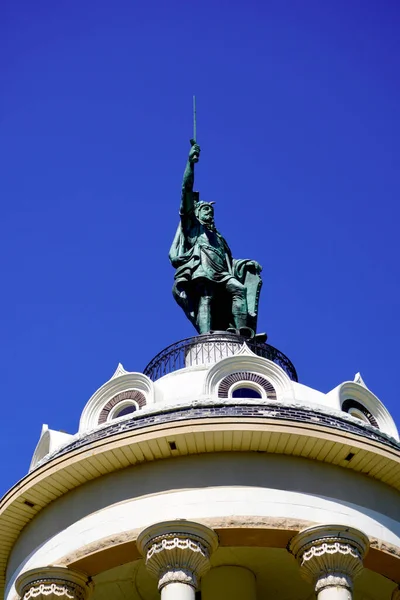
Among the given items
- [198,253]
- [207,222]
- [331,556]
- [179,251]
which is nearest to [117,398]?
[331,556]

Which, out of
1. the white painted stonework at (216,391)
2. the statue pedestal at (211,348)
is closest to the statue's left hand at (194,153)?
the statue pedestal at (211,348)

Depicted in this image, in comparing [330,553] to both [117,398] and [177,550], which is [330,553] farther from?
[117,398]

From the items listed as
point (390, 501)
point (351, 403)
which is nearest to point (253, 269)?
point (351, 403)

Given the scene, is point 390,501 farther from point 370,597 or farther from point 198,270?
point 198,270

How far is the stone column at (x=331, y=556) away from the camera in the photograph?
28.9 m

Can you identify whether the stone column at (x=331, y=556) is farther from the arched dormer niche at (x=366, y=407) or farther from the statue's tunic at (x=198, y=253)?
the statue's tunic at (x=198, y=253)

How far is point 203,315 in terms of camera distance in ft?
128

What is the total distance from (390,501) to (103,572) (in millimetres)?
7117

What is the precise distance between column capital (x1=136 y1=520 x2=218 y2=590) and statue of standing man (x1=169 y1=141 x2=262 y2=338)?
404 inches

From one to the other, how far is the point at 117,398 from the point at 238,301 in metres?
7.26

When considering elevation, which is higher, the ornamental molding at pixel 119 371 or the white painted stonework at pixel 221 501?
the ornamental molding at pixel 119 371

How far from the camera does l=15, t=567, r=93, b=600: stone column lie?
30.1 metres

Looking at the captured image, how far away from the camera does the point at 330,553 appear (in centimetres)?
2916

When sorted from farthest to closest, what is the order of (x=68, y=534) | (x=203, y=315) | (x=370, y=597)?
1. (x=203, y=315)
2. (x=370, y=597)
3. (x=68, y=534)
